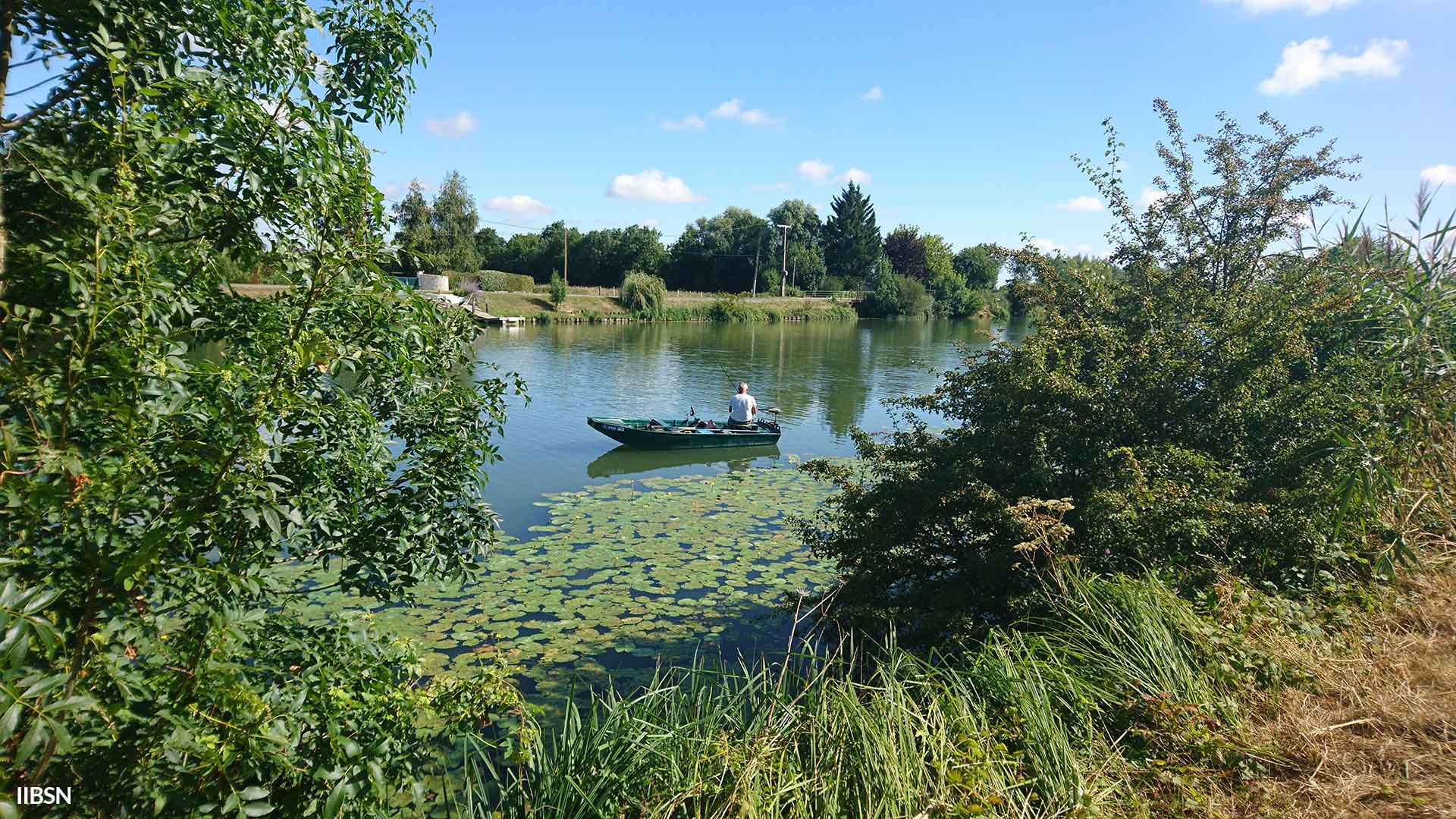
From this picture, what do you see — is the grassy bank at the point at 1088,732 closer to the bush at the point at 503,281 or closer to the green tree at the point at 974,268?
the bush at the point at 503,281

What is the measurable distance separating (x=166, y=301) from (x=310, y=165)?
0.78 metres

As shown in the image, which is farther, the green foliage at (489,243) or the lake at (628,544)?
the green foliage at (489,243)

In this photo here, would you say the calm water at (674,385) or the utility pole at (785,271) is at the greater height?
the utility pole at (785,271)

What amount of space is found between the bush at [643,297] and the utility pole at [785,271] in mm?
18306

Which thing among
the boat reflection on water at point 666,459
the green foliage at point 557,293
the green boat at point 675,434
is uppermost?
the green foliage at point 557,293

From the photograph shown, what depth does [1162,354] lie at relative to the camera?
20.8 feet

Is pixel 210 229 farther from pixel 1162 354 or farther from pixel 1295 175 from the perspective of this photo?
pixel 1295 175

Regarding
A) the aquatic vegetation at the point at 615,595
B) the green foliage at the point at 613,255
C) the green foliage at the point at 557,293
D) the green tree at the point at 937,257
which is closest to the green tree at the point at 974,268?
the green tree at the point at 937,257

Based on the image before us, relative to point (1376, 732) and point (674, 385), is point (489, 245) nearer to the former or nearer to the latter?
point (674, 385)

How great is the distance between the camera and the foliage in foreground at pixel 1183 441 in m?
5.60

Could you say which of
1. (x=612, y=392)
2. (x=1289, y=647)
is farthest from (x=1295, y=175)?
(x=612, y=392)

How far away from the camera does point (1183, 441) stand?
20.8 feet

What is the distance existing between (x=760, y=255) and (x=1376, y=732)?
250 ft

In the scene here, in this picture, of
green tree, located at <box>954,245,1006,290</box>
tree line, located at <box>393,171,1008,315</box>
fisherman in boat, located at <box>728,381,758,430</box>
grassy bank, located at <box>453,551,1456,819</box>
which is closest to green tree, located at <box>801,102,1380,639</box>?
grassy bank, located at <box>453,551,1456,819</box>
